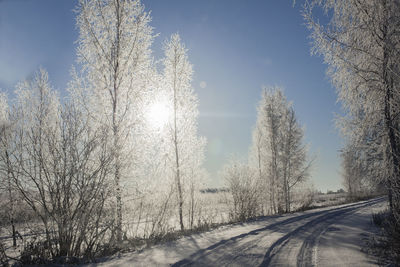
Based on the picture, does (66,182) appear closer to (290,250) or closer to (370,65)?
(290,250)

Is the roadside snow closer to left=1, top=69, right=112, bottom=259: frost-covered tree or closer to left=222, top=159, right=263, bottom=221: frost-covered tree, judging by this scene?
left=1, top=69, right=112, bottom=259: frost-covered tree

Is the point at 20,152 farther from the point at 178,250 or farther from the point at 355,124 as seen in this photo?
the point at 355,124

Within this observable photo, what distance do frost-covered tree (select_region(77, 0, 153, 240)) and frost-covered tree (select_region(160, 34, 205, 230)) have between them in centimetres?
279

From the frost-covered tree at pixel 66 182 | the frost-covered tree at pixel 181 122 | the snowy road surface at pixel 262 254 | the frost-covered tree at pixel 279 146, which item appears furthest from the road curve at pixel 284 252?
the frost-covered tree at pixel 279 146

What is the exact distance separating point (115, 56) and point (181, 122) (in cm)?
419

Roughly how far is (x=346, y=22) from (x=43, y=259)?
8.27 m

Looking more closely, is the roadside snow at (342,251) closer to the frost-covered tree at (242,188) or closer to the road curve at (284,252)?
the road curve at (284,252)

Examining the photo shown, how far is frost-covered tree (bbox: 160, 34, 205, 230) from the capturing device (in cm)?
1034

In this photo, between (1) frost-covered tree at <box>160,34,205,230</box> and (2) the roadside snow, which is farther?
(1) frost-covered tree at <box>160,34,205,230</box>

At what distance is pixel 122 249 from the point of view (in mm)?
A: 5227

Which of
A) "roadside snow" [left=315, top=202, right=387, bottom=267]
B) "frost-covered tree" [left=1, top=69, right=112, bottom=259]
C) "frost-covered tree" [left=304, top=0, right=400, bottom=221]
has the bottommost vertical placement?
"roadside snow" [left=315, top=202, right=387, bottom=267]

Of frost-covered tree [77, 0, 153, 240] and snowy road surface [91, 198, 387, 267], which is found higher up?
frost-covered tree [77, 0, 153, 240]

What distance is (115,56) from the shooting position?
8.01m

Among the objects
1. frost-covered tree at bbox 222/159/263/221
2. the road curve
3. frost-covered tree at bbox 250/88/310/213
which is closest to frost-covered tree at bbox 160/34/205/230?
frost-covered tree at bbox 222/159/263/221
